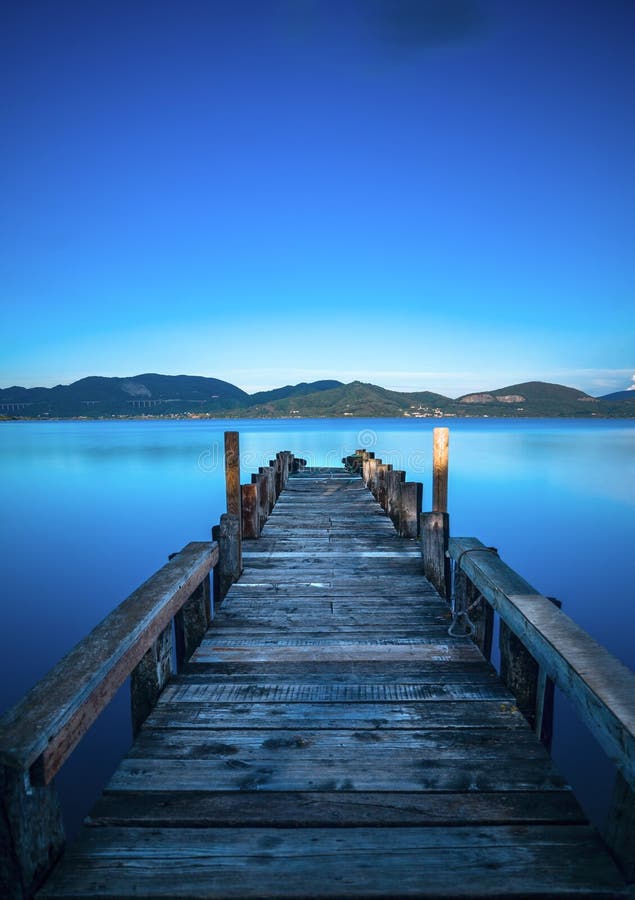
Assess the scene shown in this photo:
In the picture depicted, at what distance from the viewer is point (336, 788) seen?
252 centimetres

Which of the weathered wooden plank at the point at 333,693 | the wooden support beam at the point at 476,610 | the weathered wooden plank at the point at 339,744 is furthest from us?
the wooden support beam at the point at 476,610

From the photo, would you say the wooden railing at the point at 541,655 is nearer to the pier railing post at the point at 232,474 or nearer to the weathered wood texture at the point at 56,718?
Result: the weathered wood texture at the point at 56,718

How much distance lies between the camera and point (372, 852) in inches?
84.6

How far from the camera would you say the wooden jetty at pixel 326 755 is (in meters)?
2.00

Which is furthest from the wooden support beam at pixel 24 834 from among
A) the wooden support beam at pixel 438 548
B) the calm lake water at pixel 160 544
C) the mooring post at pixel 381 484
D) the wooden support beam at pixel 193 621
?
the mooring post at pixel 381 484

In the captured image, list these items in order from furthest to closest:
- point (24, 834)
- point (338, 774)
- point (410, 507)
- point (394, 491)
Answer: point (394, 491) → point (410, 507) → point (338, 774) → point (24, 834)

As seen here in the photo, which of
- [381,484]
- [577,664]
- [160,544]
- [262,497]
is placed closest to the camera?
[577,664]

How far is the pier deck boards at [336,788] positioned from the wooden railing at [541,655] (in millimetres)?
175

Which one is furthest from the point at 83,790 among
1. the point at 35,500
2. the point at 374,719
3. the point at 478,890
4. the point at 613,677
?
the point at 35,500

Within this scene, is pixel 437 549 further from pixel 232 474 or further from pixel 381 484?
pixel 381 484

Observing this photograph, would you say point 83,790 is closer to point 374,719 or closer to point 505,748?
point 374,719

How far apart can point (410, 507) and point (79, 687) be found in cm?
586

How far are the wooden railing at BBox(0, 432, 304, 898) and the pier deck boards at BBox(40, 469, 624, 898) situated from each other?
146mm

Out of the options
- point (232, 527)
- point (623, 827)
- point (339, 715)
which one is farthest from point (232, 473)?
point (623, 827)
